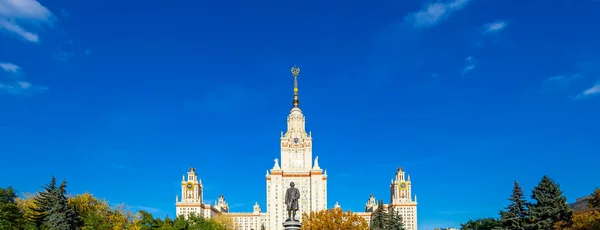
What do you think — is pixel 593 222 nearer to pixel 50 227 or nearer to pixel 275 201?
pixel 50 227

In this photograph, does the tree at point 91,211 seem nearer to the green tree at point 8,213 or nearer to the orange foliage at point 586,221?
the green tree at point 8,213

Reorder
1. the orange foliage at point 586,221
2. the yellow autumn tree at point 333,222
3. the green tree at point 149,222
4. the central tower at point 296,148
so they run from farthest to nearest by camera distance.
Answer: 1. the central tower at point 296,148
2. the green tree at point 149,222
3. the yellow autumn tree at point 333,222
4. the orange foliage at point 586,221

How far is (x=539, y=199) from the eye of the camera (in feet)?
148

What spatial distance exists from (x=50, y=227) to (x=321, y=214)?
23935 mm

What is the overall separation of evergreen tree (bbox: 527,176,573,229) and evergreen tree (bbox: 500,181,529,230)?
65cm

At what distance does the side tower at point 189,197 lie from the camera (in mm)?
127250

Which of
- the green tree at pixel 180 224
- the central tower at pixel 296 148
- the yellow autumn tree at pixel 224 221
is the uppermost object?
the central tower at pixel 296 148

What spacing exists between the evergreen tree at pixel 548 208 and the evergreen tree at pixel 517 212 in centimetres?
65

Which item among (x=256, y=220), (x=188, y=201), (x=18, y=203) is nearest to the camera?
(x=18, y=203)

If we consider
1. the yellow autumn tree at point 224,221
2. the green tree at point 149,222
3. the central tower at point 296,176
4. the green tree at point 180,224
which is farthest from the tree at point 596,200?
the central tower at point 296,176

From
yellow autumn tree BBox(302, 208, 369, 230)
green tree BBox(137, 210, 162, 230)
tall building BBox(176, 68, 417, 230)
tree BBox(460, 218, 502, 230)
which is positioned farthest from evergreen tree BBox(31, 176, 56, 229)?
tall building BBox(176, 68, 417, 230)

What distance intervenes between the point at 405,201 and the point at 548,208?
299 ft

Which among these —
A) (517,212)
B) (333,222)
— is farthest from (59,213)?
(517,212)

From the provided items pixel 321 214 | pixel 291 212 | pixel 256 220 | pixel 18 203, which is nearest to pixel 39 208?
pixel 18 203
